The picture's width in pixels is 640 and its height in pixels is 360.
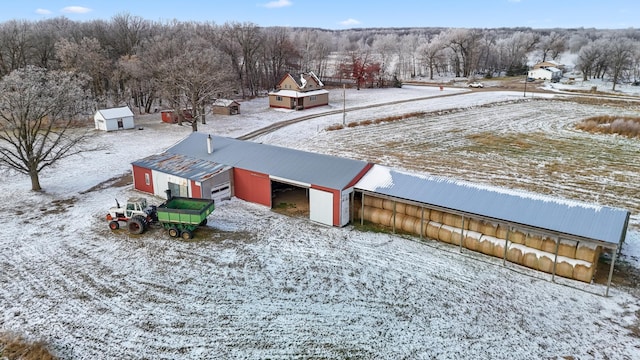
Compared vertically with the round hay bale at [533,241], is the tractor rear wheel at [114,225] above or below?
below

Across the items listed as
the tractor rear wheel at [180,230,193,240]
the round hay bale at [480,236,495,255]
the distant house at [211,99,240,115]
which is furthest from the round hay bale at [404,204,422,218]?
the distant house at [211,99,240,115]

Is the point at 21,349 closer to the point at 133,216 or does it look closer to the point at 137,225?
the point at 137,225

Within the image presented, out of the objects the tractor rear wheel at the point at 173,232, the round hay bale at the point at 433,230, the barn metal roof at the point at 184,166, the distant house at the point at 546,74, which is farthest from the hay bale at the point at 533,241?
the distant house at the point at 546,74

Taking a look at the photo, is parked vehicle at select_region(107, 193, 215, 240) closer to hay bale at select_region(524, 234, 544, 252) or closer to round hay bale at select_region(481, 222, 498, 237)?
round hay bale at select_region(481, 222, 498, 237)

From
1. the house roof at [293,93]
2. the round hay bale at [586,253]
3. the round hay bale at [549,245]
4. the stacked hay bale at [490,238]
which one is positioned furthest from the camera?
the house roof at [293,93]

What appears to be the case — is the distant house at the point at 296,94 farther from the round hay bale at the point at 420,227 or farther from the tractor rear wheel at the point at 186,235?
the round hay bale at the point at 420,227

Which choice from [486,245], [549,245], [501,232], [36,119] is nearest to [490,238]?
[486,245]
